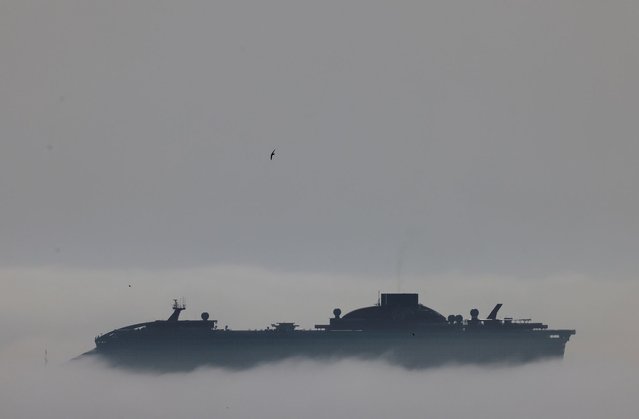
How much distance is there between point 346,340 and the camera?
176 m

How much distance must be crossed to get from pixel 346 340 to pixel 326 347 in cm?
303

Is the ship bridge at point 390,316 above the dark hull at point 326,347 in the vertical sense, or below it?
above

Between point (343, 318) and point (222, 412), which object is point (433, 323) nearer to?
point (343, 318)

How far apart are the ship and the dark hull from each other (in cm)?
13

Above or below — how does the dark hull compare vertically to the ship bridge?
below

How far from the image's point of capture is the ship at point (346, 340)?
Result: 6919 inches

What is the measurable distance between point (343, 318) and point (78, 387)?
38.5 meters

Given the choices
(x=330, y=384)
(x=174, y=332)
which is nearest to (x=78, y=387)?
(x=174, y=332)

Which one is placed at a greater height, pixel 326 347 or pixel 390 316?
pixel 390 316

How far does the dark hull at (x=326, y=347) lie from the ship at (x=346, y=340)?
0.13 metres

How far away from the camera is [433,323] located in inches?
7003

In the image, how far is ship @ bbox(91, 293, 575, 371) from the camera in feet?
577

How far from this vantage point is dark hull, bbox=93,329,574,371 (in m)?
176

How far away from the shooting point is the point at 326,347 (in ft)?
582
